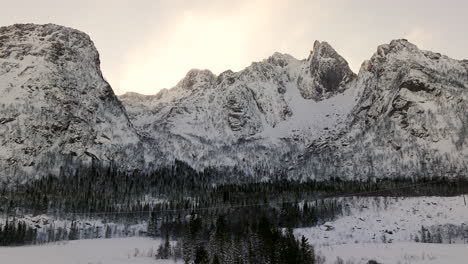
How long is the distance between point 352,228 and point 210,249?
273ft

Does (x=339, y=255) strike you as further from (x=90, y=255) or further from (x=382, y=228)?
(x=382, y=228)

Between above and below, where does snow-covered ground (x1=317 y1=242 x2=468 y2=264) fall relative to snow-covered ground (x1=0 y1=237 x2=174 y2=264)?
above

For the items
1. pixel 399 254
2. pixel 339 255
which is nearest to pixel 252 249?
pixel 339 255

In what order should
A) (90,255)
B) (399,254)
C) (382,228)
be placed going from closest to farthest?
1. (399,254)
2. (90,255)
3. (382,228)

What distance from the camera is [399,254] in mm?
102438

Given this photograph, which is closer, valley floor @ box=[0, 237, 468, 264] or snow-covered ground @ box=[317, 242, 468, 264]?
snow-covered ground @ box=[317, 242, 468, 264]

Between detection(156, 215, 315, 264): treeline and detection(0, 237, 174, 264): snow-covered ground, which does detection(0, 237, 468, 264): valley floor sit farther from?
detection(156, 215, 315, 264): treeline

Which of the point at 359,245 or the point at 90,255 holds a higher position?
the point at 359,245

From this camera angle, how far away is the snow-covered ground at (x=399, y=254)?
308ft

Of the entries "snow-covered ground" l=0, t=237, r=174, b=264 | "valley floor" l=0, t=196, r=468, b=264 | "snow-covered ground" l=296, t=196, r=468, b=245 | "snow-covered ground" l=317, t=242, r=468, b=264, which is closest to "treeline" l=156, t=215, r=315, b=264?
"valley floor" l=0, t=196, r=468, b=264

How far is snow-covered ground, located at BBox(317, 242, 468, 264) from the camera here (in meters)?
93.9

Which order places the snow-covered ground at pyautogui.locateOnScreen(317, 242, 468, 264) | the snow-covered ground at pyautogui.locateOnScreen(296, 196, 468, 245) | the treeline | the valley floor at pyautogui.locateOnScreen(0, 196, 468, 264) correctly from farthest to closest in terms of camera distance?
the snow-covered ground at pyautogui.locateOnScreen(296, 196, 468, 245)
the valley floor at pyautogui.locateOnScreen(0, 196, 468, 264)
the treeline
the snow-covered ground at pyautogui.locateOnScreen(317, 242, 468, 264)

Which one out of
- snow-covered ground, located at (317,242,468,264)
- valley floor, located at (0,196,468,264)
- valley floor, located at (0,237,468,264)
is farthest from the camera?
valley floor, located at (0,196,468,264)

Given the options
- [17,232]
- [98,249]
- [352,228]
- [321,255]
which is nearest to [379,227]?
[352,228]
